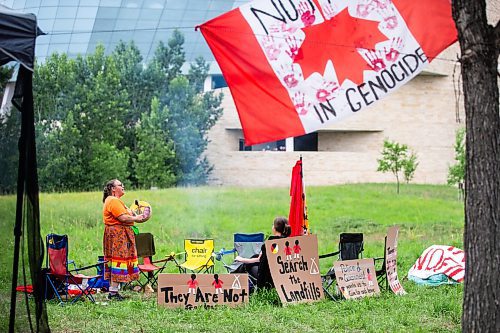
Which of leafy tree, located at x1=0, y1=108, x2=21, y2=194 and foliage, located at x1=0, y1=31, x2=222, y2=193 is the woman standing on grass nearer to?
leafy tree, located at x1=0, y1=108, x2=21, y2=194

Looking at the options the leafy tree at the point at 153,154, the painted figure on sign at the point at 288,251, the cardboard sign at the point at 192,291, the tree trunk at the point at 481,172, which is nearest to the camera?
the tree trunk at the point at 481,172

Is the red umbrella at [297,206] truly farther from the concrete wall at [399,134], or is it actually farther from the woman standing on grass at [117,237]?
the concrete wall at [399,134]

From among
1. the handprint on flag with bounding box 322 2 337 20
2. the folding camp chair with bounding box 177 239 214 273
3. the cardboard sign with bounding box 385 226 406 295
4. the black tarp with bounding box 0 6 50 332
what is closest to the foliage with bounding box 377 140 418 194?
the folding camp chair with bounding box 177 239 214 273

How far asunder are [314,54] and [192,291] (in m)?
2.85

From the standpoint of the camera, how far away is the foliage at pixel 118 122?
28078 millimetres

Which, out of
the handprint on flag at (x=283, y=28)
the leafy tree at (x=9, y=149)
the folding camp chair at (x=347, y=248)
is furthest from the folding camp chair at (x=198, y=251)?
the leafy tree at (x=9, y=149)

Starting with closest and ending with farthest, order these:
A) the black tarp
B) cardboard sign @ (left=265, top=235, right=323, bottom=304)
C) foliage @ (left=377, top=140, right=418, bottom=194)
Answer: the black tarp < cardboard sign @ (left=265, top=235, right=323, bottom=304) < foliage @ (left=377, top=140, right=418, bottom=194)

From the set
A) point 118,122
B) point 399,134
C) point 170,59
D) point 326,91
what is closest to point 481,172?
point 326,91

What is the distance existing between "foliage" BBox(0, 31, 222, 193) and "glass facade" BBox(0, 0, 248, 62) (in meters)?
6.57

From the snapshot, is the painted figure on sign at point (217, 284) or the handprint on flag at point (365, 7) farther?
the painted figure on sign at point (217, 284)

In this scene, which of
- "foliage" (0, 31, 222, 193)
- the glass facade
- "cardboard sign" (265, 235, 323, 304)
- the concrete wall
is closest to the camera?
"cardboard sign" (265, 235, 323, 304)

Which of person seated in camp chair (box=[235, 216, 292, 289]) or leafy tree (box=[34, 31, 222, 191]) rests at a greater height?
leafy tree (box=[34, 31, 222, 191])

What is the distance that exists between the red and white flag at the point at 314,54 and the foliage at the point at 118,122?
20185 mm

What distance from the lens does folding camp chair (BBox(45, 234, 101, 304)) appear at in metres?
9.03
